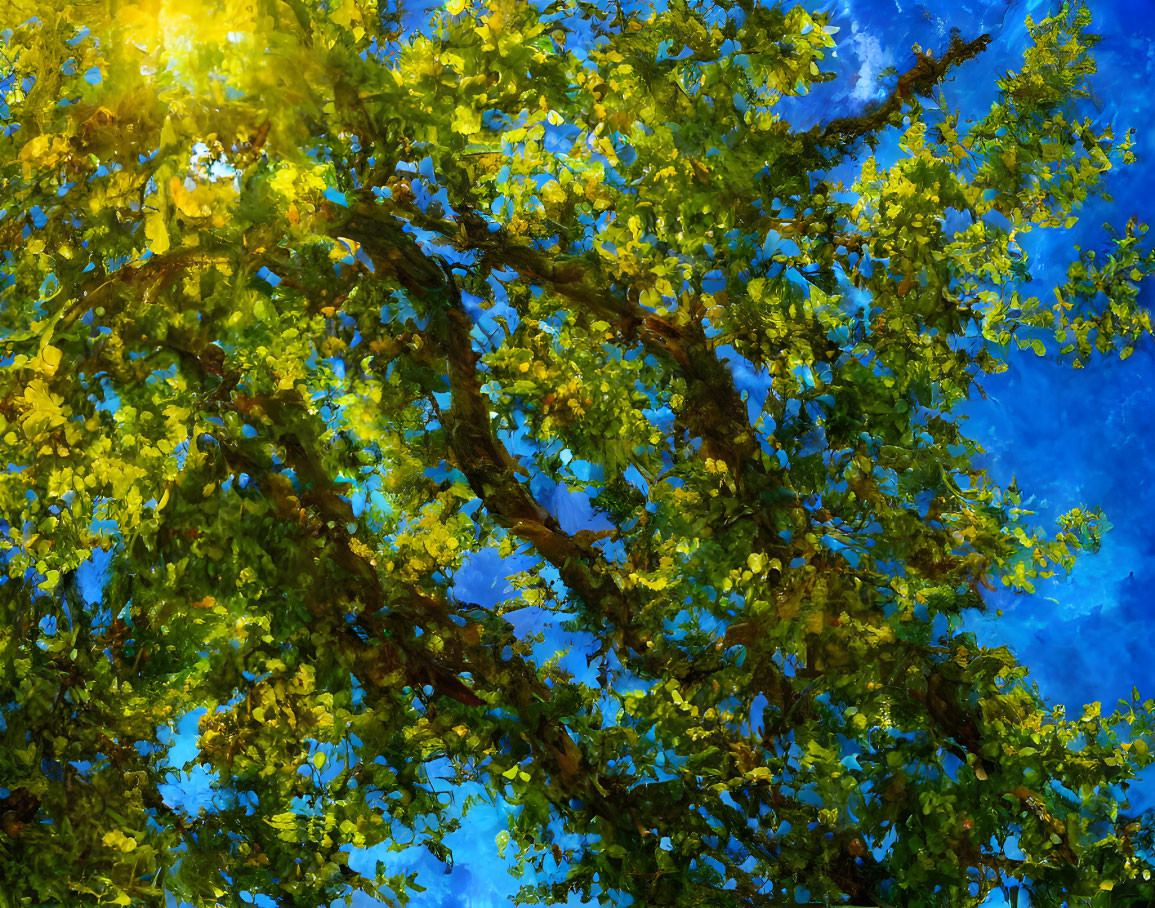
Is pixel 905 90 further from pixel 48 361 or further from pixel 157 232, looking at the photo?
pixel 48 361

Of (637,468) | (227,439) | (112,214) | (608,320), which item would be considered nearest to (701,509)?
(637,468)

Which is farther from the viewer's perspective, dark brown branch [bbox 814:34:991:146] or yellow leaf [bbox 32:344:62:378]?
dark brown branch [bbox 814:34:991:146]

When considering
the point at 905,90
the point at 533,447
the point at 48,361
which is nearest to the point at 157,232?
the point at 48,361

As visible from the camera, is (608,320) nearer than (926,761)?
No

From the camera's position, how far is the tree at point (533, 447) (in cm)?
234

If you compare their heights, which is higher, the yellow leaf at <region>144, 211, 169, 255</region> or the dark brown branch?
the dark brown branch

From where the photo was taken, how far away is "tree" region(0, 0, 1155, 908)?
7.66ft

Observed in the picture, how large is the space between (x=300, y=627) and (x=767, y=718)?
1098 millimetres

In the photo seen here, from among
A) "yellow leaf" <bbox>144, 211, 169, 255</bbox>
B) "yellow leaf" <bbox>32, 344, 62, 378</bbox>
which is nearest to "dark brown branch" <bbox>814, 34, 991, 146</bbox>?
"yellow leaf" <bbox>144, 211, 169, 255</bbox>

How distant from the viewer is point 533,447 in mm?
2541

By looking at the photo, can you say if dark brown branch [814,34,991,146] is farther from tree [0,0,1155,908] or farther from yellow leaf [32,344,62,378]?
yellow leaf [32,344,62,378]

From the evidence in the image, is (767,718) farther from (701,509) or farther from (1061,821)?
(1061,821)

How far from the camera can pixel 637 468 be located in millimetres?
2510

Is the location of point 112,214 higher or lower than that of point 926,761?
higher
